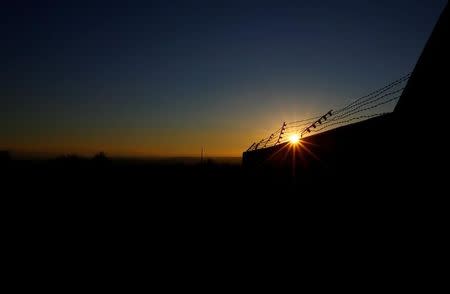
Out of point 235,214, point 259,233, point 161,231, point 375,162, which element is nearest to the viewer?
point 375,162

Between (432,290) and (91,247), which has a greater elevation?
(432,290)

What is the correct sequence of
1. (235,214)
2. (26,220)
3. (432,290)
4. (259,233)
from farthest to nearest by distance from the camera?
(235,214) → (26,220) → (259,233) → (432,290)

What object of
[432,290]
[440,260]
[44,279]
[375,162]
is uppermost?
[375,162]

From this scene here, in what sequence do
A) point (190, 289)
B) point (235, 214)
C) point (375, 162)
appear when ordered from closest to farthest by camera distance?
point (375, 162)
point (190, 289)
point (235, 214)

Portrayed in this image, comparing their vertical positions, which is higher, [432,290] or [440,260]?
[440,260]

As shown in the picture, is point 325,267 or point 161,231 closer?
point 325,267

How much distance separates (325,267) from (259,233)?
410cm

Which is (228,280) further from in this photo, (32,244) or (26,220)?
(26,220)

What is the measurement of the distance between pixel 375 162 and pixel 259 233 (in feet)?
19.2

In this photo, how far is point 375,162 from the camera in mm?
6098

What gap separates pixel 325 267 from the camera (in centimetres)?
706

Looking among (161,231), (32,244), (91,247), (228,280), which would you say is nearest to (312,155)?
(228,280)

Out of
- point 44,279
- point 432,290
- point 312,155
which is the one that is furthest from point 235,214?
point 432,290

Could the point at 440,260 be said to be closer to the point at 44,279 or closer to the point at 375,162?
the point at 375,162
